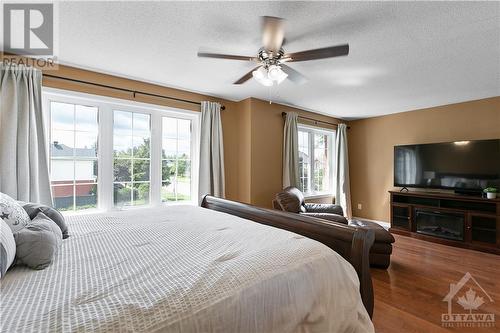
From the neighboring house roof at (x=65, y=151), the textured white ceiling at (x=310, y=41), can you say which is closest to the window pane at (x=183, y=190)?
the neighboring house roof at (x=65, y=151)

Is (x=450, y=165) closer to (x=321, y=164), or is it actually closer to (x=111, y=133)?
(x=321, y=164)

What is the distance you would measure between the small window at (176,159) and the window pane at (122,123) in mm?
448

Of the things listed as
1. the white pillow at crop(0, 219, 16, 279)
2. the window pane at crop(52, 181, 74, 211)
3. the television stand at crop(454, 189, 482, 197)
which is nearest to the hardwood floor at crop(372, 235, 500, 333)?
the television stand at crop(454, 189, 482, 197)

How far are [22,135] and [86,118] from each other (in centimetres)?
68

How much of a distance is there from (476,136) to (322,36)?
361 centimetres

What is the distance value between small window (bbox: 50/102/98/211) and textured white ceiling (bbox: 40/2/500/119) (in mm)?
597

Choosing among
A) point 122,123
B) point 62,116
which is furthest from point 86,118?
point 122,123

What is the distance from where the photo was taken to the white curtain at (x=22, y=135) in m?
2.30

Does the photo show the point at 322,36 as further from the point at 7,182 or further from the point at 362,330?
the point at 7,182

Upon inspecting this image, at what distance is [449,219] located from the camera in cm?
381

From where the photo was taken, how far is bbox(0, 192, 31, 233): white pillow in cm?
120

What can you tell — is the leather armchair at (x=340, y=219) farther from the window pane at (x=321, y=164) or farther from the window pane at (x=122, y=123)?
the window pane at (x=122, y=123)

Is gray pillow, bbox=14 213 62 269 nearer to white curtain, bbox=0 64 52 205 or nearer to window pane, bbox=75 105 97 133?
white curtain, bbox=0 64 52 205

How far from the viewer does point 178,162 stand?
143 inches
